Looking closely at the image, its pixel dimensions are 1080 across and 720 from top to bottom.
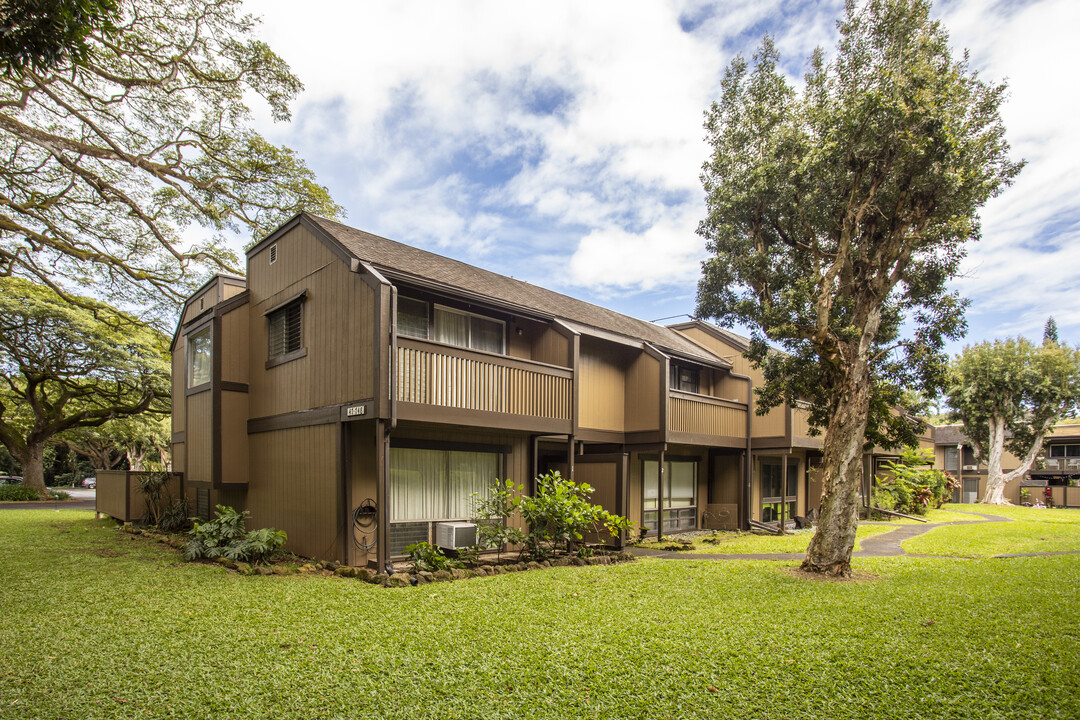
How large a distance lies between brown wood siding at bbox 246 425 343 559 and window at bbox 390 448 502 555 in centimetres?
104

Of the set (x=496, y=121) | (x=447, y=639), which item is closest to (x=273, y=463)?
(x=447, y=639)

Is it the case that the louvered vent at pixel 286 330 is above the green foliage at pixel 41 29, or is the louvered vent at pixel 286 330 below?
below

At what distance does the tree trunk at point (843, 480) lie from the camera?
31.4 feet

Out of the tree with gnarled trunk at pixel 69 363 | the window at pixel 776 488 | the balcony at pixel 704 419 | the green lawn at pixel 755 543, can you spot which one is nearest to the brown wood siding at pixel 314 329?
the balcony at pixel 704 419

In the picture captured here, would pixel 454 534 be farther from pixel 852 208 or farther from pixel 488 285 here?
pixel 852 208

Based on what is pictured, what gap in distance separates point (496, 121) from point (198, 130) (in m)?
9.34

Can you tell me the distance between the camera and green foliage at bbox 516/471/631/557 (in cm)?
1080

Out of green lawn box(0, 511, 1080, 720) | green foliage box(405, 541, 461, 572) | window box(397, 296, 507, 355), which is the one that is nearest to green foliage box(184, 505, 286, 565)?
green lawn box(0, 511, 1080, 720)

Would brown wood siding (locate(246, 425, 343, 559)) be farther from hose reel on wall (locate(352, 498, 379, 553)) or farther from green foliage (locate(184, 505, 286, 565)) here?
green foliage (locate(184, 505, 286, 565))

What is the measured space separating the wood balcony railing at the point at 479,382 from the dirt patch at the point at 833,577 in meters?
5.06

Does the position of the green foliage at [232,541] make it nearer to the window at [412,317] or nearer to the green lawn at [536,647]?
the green lawn at [536,647]

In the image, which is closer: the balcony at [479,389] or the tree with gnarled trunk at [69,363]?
the balcony at [479,389]

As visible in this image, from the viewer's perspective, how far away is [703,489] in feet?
61.6

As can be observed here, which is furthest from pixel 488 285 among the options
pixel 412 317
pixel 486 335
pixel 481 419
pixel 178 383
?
pixel 178 383
